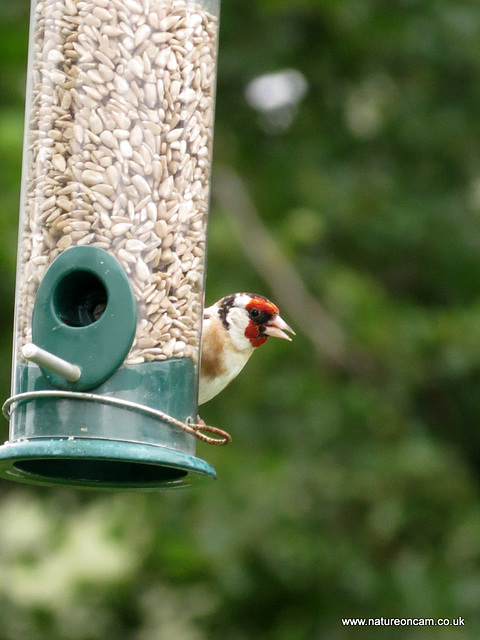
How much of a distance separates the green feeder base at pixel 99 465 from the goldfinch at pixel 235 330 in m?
0.60

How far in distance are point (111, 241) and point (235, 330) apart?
928 mm

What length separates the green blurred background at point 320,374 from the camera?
7.35 metres

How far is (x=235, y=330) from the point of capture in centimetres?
443

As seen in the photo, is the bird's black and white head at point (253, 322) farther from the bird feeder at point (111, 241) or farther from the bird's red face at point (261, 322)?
the bird feeder at point (111, 241)

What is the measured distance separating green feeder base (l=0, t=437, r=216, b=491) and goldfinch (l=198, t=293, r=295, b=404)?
0.60 meters

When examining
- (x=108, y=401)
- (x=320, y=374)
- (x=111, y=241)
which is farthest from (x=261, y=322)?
(x=320, y=374)

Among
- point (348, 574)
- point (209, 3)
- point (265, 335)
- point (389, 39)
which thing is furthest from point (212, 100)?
point (389, 39)

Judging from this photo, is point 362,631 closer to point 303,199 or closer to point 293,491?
point 293,491

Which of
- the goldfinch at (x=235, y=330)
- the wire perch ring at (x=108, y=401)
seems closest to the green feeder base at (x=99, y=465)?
the wire perch ring at (x=108, y=401)

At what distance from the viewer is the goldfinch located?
14.1ft

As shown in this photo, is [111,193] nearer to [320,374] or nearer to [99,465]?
[99,465]

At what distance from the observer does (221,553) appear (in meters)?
7.46

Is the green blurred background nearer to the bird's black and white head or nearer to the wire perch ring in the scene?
the bird's black and white head

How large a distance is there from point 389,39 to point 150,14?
563 cm
